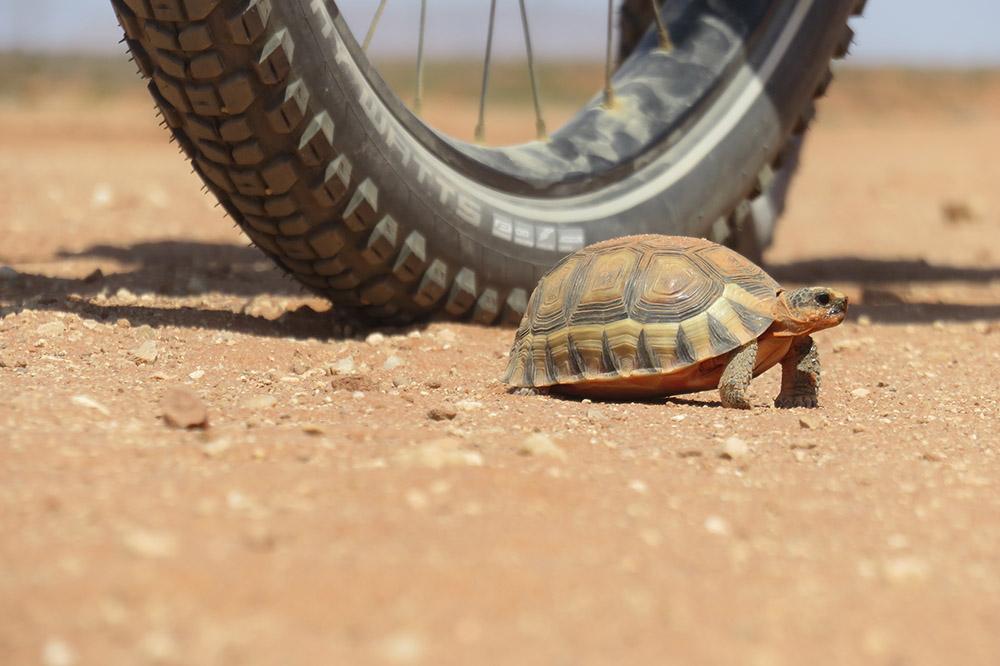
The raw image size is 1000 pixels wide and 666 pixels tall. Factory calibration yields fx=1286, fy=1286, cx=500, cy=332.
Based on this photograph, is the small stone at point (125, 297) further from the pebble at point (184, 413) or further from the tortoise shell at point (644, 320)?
the pebble at point (184, 413)

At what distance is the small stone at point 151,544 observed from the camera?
176 cm

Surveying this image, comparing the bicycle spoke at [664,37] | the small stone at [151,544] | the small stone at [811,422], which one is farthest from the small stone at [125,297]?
the small stone at [151,544]

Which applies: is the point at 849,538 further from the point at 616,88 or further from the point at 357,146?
the point at 616,88

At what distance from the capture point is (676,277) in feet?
11.4

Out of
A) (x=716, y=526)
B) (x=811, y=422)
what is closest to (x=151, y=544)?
(x=716, y=526)

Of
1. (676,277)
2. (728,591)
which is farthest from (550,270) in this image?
(728,591)

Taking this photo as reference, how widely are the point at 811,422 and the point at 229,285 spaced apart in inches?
94.5

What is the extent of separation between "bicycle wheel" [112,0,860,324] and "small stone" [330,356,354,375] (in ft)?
0.90

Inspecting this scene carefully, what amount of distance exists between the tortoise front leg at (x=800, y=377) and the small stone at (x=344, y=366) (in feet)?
3.74

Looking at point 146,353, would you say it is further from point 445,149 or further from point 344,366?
point 445,149

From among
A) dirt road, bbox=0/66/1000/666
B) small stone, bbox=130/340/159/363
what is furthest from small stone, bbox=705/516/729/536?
small stone, bbox=130/340/159/363

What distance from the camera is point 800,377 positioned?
11.3 ft

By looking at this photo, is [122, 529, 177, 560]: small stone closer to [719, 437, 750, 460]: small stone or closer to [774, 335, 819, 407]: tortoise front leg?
[719, 437, 750, 460]: small stone

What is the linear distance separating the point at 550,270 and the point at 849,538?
5.87 feet
